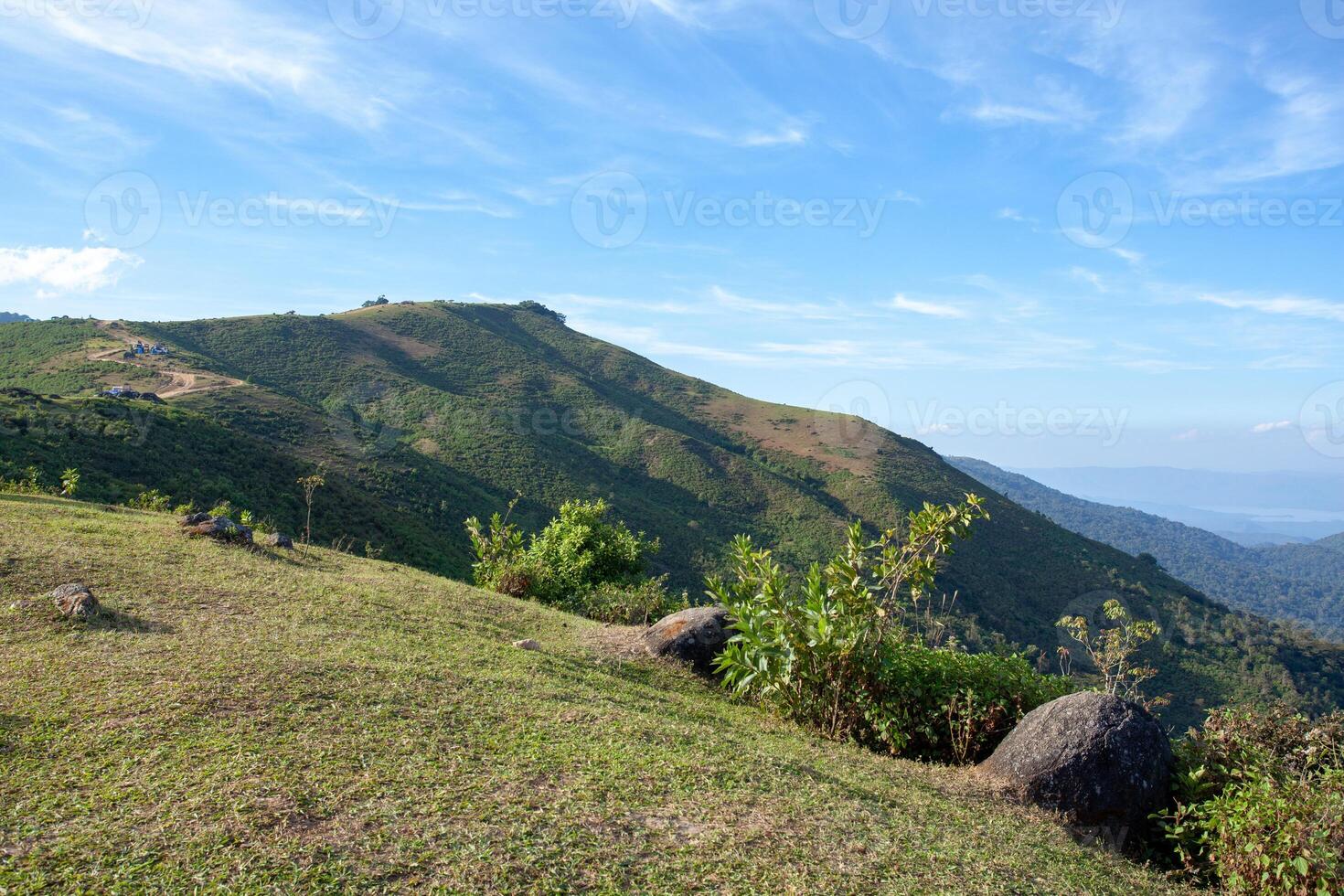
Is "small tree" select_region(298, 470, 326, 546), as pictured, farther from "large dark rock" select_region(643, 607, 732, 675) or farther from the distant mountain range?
the distant mountain range

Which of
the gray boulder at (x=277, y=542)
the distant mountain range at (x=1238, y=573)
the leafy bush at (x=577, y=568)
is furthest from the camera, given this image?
the distant mountain range at (x=1238, y=573)

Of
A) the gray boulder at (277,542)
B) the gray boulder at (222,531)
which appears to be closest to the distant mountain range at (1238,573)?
the gray boulder at (277,542)

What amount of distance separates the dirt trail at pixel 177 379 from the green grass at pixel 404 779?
50392 millimetres

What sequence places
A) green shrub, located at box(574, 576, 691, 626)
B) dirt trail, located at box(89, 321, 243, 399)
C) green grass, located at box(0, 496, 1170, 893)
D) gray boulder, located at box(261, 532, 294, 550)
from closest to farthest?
green grass, located at box(0, 496, 1170, 893) < gray boulder, located at box(261, 532, 294, 550) < green shrub, located at box(574, 576, 691, 626) < dirt trail, located at box(89, 321, 243, 399)

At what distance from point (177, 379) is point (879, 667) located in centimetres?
6113

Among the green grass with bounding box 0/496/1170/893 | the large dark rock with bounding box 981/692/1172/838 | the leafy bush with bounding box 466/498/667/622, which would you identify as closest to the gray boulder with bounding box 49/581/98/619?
the green grass with bounding box 0/496/1170/893

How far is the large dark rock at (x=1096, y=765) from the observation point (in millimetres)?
6605

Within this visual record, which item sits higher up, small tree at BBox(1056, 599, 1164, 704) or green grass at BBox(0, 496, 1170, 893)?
small tree at BBox(1056, 599, 1164, 704)

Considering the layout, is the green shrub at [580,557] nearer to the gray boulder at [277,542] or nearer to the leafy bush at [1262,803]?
the gray boulder at [277,542]

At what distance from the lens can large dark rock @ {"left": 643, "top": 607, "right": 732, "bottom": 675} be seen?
34.6 feet

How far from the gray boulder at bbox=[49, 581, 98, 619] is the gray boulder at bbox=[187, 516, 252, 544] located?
4100 millimetres

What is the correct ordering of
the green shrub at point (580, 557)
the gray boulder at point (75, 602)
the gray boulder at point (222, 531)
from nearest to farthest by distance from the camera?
1. the gray boulder at point (75, 602)
2. the gray boulder at point (222, 531)
3. the green shrub at point (580, 557)

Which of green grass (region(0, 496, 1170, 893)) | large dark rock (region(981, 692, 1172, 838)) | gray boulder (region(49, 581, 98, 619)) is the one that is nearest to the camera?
green grass (region(0, 496, 1170, 893))

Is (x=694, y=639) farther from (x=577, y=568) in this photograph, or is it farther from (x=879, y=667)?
(x=577, y=568)
